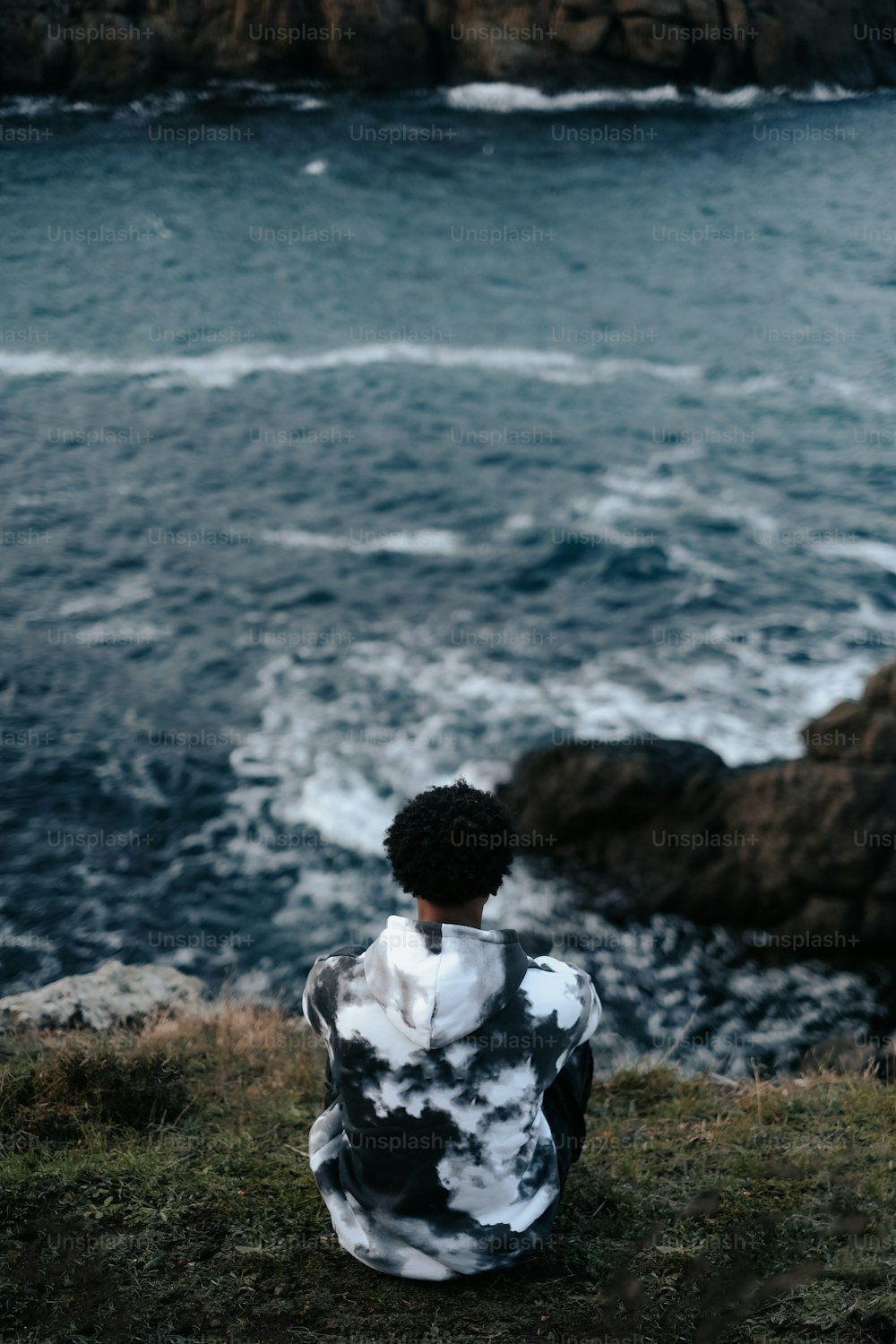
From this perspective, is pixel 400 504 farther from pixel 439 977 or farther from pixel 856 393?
pixel 439 977

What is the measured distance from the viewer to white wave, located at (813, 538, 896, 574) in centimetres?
2228

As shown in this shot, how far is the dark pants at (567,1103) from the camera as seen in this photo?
213 inches

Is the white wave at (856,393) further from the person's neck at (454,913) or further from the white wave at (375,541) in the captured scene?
the person's neck at (454,913)

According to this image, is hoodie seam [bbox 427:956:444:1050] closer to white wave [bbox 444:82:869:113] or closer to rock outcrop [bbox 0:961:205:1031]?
rock outcrop [bbox 0:961:205:1031]

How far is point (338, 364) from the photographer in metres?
28.4

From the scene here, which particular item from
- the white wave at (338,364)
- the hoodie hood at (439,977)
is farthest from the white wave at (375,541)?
the hoodie hood at (439,977)

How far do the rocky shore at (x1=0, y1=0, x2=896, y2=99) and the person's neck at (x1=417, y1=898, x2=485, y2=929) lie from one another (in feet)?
144

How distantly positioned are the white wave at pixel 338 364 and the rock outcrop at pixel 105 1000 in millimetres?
18405

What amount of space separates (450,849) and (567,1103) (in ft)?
4.48

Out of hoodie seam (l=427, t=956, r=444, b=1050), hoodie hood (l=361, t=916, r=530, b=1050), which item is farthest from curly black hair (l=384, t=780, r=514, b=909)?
hoodie seam (l=427, t=956, r=444, b=1050)

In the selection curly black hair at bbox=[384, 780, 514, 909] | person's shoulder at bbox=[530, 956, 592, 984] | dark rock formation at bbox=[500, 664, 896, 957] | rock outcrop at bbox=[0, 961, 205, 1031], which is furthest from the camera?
dark rock formation at bbox=[500, 664, 896, 957]

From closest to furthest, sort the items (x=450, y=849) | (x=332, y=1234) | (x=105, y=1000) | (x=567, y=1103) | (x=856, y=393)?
(x=450, y=849) < (x=567, y=1103) < (x=332, y=1234) < (x=105, y=1000) < (x=856, y=393)

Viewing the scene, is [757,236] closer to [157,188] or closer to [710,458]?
[710,458]

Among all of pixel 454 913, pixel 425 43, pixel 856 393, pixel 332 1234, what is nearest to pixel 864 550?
pixel 856 393
